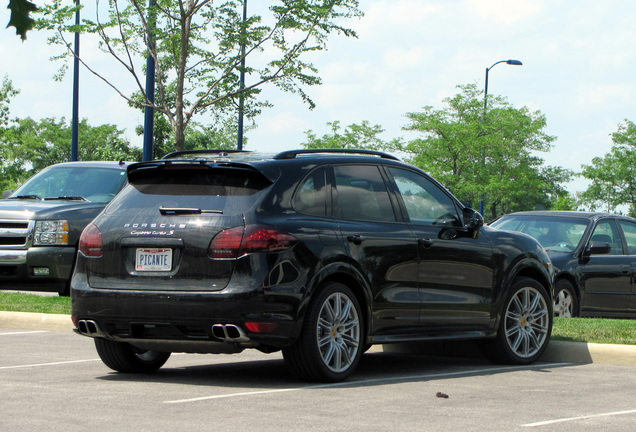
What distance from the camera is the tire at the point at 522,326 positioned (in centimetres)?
930

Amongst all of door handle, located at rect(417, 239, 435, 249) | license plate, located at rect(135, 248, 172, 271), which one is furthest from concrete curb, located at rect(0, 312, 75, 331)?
door handle, located at rect(417, 239, 435, 249)

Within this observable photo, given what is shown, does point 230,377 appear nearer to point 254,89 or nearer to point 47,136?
point 254,89

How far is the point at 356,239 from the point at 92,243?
6.40ft

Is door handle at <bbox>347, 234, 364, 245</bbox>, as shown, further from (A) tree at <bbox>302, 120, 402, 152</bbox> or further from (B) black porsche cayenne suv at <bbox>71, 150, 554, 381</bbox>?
(A) tree at <bbox>302, 120, 402, 152</bbox>

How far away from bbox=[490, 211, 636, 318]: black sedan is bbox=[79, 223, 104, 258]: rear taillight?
7.85 metres

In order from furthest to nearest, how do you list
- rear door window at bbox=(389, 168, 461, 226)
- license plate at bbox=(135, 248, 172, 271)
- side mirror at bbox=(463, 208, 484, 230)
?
side mirror at bbox=(463, 208, 484, 230) < rear door window at bbox=(389, 168, 461, 226) < license plate at bbox=(135, 248, 172, 271)

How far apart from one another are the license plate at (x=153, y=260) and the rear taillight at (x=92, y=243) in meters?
0.37

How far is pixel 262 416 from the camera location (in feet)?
19.7

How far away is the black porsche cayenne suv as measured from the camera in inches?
284

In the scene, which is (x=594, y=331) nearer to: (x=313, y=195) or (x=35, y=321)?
(x=313, y=195)

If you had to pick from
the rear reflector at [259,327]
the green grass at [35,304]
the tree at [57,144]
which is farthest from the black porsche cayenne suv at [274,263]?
the tree at [57,144]

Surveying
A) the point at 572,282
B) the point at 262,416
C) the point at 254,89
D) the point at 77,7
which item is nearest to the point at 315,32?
the point at 254,89

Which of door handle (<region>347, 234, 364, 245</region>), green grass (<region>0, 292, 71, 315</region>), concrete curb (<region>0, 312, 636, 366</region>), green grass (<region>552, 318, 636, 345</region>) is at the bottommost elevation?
concrete curb (<region>0, 312, 636, 366</region>)

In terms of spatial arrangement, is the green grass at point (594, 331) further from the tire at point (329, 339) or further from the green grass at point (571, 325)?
the tire at point (329, 339)
